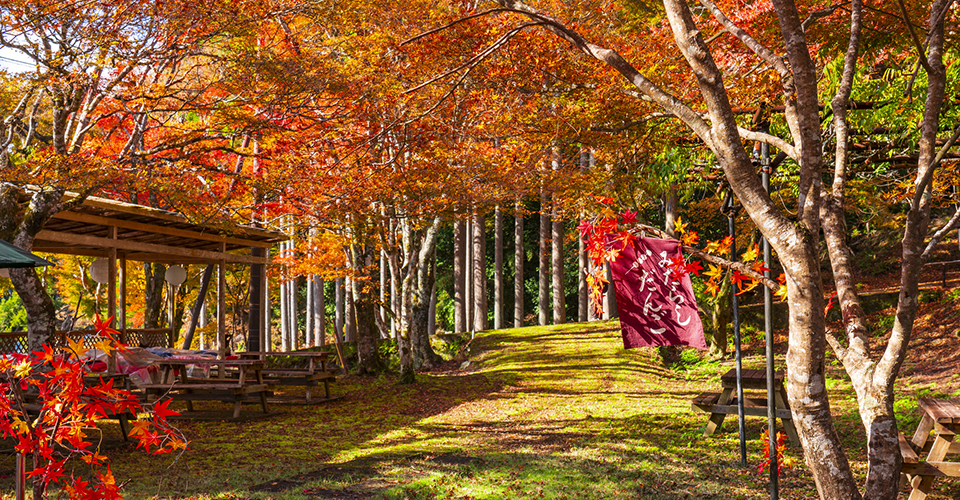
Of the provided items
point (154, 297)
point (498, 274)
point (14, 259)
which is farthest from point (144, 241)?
point (498, 274)

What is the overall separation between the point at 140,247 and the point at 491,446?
6871 mm

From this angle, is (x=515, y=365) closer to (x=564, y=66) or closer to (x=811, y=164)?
(x=564, y=66)

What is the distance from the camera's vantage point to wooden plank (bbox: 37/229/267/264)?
32.4 ft

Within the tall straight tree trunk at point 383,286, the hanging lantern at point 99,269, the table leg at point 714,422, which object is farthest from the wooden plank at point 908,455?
the hanging lantern at point 99,269

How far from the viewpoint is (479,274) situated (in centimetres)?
2247

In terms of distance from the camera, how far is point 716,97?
3436 mm

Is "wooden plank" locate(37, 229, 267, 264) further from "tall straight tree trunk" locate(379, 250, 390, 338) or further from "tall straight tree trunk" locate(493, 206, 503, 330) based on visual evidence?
"tall straight tree trunk" locate(493, 206, 503, 330)

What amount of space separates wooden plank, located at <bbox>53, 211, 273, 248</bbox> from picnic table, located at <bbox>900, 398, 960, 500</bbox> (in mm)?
10221

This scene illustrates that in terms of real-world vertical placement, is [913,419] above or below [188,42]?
below

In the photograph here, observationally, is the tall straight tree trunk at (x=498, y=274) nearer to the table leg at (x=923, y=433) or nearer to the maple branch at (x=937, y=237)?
the table leg at (x=923, y=433)

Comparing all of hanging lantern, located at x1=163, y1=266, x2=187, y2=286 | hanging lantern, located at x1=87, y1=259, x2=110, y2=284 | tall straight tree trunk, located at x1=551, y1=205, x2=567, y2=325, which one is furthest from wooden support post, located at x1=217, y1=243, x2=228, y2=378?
tall straight tree trunk, located at x1=551, y1=205, x2=567, y2=325

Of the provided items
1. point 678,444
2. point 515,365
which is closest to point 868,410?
point 678,444

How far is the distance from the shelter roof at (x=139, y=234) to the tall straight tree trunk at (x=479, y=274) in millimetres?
8524

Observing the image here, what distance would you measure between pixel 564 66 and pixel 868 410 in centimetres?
591
